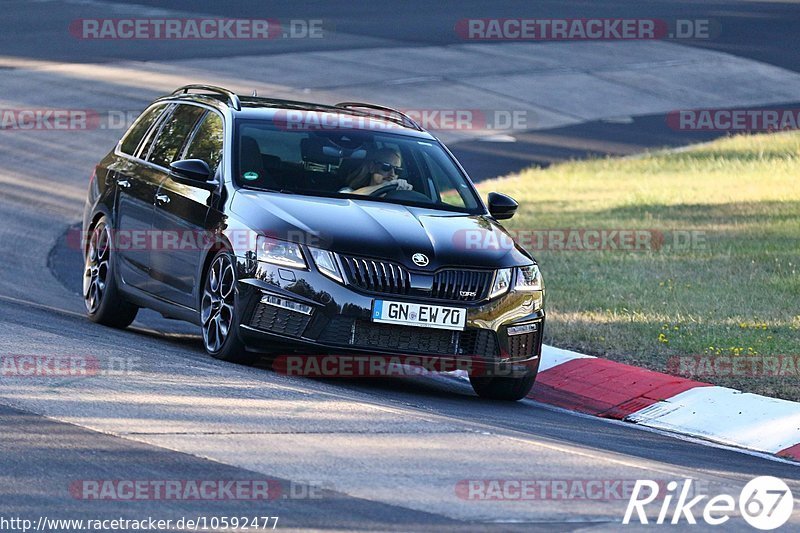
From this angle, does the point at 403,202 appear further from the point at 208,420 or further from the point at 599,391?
the point at 208,420

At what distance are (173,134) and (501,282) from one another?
10.1 feet

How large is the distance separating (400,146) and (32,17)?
954 inches

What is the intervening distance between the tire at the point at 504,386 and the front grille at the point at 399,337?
625 millimetres

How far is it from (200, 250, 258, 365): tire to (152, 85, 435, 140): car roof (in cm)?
135

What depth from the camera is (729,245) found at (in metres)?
16.5

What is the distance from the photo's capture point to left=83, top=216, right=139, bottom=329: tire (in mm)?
11508

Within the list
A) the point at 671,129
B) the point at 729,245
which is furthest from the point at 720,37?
the point at 729,245
